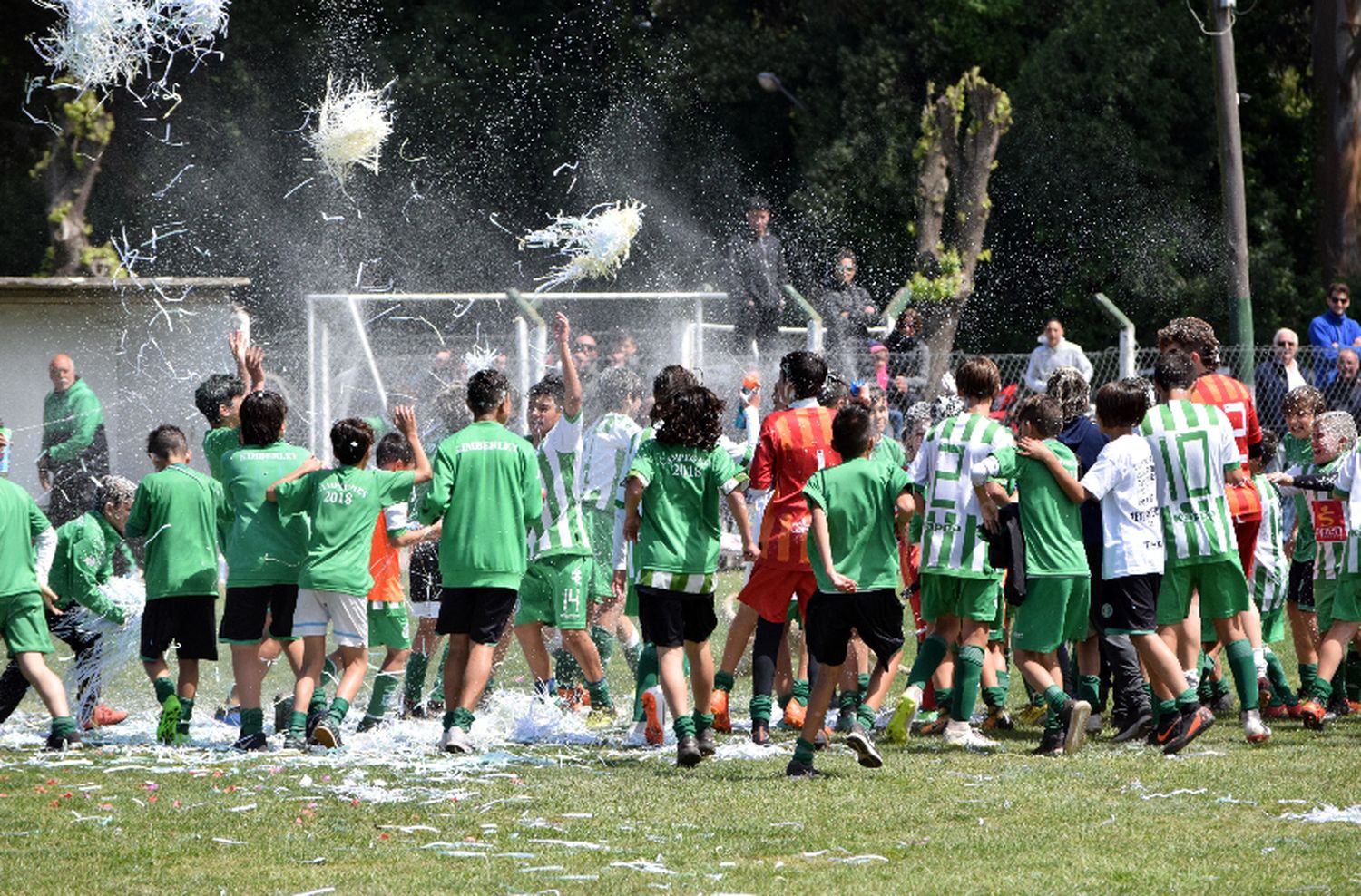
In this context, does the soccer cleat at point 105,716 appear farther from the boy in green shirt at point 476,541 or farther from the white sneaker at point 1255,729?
the white sneaker at point 1255,729

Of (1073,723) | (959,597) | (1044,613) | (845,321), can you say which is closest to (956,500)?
(959,597)

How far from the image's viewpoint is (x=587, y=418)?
15.6 meters

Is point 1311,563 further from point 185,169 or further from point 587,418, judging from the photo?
point 185,169

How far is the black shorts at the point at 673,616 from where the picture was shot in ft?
27.0

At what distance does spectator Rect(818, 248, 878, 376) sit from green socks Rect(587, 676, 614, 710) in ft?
24.3

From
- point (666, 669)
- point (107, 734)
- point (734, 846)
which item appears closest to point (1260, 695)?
point (666, 669)

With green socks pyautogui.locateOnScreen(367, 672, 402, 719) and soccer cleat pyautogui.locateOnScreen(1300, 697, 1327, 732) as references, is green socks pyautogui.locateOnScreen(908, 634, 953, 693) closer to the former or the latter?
soccer cleat pyautogui.locateOnScreen(1300, 697, 1327, 732)

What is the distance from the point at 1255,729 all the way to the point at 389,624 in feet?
13.8

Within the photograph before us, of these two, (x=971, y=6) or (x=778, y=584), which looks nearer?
(x=778, y=584)

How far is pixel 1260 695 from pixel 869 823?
3747 mm

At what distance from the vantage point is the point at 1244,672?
848 cm

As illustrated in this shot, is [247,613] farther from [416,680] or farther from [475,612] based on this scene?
[416,680]

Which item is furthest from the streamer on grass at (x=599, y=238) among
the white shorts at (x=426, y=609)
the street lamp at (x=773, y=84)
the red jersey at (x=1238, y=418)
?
the street lamp at (x=773, y=84)

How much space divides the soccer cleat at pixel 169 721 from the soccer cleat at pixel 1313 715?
17.6ft
